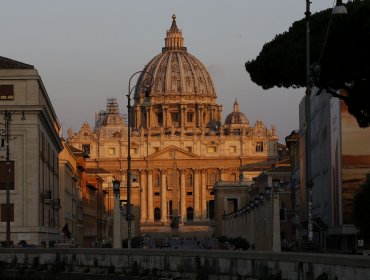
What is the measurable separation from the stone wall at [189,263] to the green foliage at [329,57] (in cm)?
525

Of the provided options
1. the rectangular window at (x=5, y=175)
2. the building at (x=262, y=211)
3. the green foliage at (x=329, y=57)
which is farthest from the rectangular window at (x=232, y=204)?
the green foliage at (x=329, y=57)

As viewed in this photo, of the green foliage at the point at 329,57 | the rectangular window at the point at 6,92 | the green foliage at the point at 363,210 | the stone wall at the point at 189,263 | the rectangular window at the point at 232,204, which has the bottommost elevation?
the stone wall at the point at 189,263

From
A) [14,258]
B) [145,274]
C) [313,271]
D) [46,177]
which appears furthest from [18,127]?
[313,271]

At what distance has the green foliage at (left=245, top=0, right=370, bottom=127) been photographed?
35625 millimetres

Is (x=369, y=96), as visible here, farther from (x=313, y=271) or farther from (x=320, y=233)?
(x=320, y=233)

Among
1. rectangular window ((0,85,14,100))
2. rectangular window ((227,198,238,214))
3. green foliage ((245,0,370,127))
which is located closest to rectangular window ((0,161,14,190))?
rectangular window ((0,85,14,100))

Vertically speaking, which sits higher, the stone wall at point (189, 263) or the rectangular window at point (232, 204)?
the rectangular window at point (232, 204)

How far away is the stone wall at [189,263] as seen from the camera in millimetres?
28219

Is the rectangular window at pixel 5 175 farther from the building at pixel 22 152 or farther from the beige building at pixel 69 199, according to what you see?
the beige building at pixel 69 199

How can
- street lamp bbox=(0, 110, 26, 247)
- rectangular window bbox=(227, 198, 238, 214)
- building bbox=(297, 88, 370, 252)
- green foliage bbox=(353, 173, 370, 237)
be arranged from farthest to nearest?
rectangular window bbox=(227, 198, 238, 214), building bbox=(297, 88, 370, 252), green foliage bbox=(353, 173, 370, 237), street lamp bbox=(0, 110, 26, 247)

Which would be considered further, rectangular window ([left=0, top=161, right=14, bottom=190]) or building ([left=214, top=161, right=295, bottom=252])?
rectangular window ([left=0, top=161, right=14, bottom=190])

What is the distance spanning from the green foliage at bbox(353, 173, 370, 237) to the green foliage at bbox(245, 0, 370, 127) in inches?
834

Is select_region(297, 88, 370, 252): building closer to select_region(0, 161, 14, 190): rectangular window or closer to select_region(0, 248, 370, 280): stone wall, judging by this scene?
select_region(0, 161, 14, 190): rectangular window

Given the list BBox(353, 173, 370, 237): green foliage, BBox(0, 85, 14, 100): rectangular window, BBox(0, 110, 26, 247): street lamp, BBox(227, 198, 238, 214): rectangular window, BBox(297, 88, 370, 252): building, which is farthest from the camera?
BBox(227, 198, 238, 214): rectangular window
